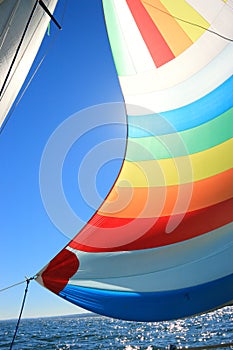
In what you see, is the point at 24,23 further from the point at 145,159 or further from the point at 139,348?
the point at 139,348

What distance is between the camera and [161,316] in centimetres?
389

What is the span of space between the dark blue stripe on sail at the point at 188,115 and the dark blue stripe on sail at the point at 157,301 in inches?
91.8

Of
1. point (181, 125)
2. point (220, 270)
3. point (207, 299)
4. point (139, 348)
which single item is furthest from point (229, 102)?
point (139, 348)

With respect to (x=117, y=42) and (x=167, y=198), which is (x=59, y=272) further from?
(x=117, y=42)

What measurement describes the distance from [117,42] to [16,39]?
161 inches

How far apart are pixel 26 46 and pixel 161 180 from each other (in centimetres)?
275

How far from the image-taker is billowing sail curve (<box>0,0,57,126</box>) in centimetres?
253

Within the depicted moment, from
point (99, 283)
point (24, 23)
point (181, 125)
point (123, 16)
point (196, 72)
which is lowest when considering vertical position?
point (99, 283)

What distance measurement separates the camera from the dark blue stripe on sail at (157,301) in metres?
3.79

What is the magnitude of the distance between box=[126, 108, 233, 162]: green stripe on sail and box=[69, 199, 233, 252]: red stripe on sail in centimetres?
96

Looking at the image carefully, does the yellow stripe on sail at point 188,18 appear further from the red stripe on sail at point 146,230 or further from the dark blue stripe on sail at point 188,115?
the red stripe on sail at point 146,230

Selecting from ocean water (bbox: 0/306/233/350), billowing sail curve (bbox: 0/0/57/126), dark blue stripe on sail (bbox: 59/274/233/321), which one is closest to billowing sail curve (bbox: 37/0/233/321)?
dark blue stripe on sail (bbox: 59/274/233/321)

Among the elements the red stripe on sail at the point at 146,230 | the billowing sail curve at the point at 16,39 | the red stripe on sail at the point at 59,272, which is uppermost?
the billowing sail curve at the point at 16,39

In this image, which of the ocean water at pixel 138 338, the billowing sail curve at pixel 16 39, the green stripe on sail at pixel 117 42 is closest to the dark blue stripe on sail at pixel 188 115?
the green stripe on sail at pixel 117 42
